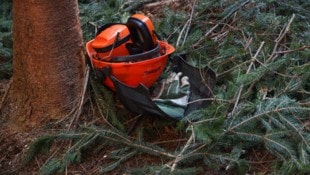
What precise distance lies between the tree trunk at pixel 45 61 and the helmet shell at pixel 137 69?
150 mm

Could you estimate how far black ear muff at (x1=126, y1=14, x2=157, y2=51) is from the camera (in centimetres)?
225

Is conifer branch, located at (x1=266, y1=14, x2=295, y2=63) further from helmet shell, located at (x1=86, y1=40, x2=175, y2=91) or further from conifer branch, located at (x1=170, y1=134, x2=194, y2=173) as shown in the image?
conifer branch, located at (x1=170, y1=134, x2=194, y2=173)

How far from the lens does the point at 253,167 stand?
6.59 ft

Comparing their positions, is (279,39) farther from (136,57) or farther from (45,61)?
(45,61)

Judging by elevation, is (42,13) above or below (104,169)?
above

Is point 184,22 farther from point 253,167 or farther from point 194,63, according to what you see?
point 253,167

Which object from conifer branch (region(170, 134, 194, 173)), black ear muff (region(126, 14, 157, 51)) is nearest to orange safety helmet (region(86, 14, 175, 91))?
black ear muff (region(126, 14, 157, 51))

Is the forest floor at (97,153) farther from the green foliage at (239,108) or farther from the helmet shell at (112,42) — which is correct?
the helmet shell at (112,42)

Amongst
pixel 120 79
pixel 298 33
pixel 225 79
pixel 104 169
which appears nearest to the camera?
pixel 104 169

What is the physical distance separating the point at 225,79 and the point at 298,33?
609mm

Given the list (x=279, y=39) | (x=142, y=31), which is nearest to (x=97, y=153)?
(x=142, y=31)

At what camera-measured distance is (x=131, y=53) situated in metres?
2.39

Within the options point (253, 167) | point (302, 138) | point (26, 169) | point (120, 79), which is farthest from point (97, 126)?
point (302, 138)

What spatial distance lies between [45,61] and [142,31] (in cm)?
53
